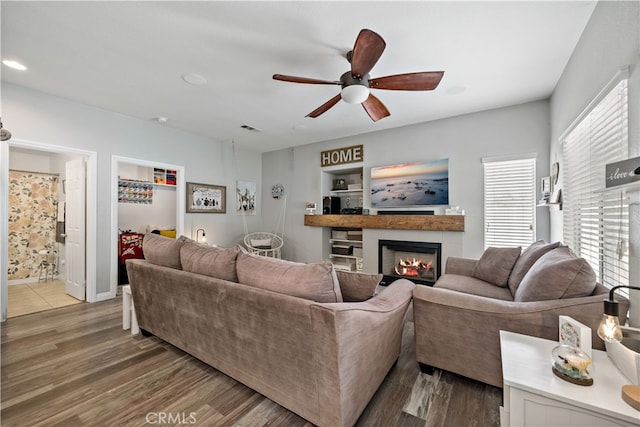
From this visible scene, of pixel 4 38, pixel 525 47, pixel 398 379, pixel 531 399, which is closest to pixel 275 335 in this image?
pixel 398 379

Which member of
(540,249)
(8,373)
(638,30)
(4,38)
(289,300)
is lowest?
(8,373)

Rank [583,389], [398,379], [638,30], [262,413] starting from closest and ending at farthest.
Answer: [583,389] < [638,30] < [262,413] < [398,379]

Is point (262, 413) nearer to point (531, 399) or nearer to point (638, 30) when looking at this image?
point (531, 399)

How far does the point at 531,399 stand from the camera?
1.05m

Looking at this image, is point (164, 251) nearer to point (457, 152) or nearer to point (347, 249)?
point (347, 249)

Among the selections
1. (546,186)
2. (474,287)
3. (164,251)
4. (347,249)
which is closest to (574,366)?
(474,287)

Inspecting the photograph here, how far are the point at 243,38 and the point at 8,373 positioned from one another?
123 inches

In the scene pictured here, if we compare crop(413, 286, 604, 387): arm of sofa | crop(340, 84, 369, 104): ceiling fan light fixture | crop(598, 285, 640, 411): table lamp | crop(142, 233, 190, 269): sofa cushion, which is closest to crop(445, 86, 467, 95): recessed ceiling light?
crop(340, 84, 369, 104): ceiling fan light fixture

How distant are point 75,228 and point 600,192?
5.67 m

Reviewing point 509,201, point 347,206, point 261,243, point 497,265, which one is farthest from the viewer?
point 261,243

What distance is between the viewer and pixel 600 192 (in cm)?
173

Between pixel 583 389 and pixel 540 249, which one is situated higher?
pixel 540 249

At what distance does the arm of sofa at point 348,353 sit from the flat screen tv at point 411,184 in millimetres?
2832

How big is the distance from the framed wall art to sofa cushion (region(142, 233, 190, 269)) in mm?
2436
